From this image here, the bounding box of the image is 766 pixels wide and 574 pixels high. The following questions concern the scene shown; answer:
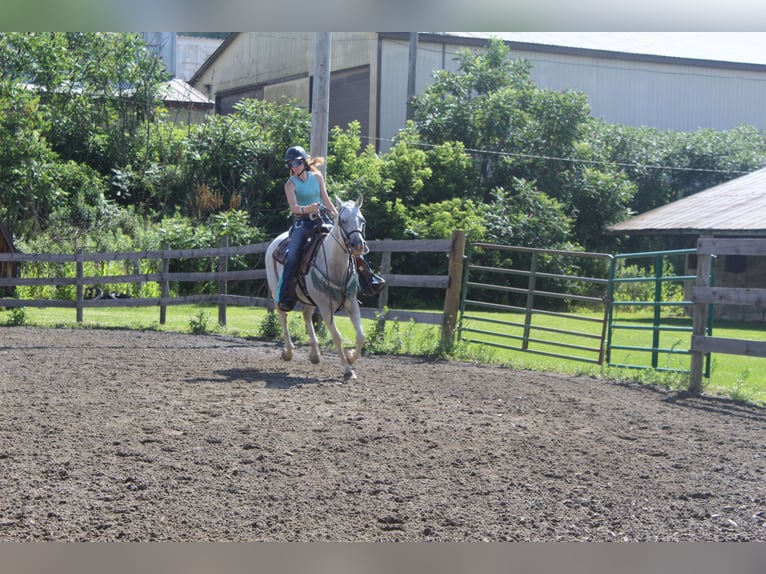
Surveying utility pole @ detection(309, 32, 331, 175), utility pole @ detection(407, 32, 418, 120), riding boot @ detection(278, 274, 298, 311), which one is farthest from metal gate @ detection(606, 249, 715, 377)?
utility pole @ detection(407, 32, 418, 120)

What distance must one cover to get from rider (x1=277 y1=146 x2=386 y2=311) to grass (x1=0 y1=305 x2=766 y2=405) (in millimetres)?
2602

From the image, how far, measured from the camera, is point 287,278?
10.5m

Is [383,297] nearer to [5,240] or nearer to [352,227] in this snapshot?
[352,227]

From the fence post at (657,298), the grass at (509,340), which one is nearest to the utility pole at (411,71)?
the grass at (509,340)

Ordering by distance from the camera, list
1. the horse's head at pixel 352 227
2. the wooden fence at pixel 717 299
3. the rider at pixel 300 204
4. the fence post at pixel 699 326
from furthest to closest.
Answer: the rider at pixel 300 204, the fence post at pixel 699 326, the horse's head at pixel 352 227, the wooden fence at pixel 717 299

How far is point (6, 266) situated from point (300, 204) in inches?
525

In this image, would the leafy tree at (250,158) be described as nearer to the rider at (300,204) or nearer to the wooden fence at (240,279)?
the wooden fence at (240,279)

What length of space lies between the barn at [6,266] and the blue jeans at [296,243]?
12889mm

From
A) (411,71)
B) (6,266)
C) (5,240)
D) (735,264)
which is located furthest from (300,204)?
(411,71)

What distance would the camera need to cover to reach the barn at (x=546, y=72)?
104ft

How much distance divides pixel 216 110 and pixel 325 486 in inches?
1427

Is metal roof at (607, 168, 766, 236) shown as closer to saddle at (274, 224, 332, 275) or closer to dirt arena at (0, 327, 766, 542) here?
dirt arena at (0, 327, 766, 542)

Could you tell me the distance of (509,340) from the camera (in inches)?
647

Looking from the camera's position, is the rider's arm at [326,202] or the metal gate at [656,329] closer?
the rider's arm at [326,202]
